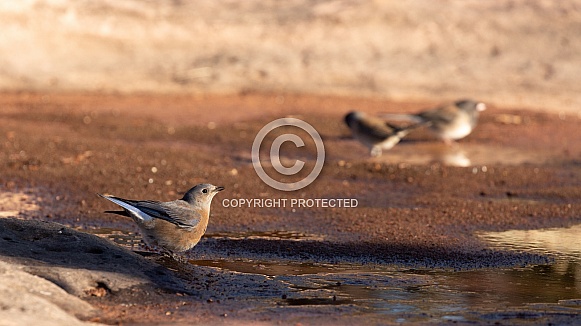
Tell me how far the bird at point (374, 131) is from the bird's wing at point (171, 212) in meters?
7.06

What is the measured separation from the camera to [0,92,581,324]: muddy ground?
29.1 ft

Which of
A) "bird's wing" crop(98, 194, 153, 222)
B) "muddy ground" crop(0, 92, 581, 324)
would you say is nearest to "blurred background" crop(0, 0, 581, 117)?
"muddy ground" crop(0, 92, 581, 324)

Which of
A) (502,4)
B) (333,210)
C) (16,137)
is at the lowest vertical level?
(333,210)

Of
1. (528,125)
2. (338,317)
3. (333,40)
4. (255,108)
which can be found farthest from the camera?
(333,40)

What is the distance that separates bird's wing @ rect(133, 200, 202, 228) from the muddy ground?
0.39 m

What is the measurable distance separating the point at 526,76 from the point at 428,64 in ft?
7.38

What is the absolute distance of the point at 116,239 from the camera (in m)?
9.47

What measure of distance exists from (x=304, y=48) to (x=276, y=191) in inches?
454

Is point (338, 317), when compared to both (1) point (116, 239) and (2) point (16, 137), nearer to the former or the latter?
(1) point (116, 239)

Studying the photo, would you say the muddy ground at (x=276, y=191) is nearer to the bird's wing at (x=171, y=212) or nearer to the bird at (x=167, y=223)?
the bird at (x=167, y=223)

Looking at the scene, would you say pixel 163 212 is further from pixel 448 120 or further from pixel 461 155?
pixel 448 120

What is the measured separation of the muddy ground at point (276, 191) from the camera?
888 centimetres

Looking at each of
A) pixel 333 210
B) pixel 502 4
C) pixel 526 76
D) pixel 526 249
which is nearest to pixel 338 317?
pixel 526 249

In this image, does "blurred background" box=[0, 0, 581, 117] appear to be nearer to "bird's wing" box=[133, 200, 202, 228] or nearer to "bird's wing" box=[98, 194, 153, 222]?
"bird's wing" box=[133, 200, 202, 228]
